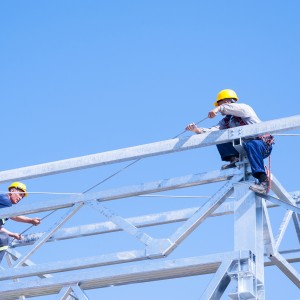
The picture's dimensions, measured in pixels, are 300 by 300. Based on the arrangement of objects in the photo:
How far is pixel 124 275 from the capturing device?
9.88 m

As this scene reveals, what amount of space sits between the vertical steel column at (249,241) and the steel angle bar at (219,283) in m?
0.13

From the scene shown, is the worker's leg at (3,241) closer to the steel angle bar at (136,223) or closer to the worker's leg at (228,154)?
the steel angle bar at (136,223)

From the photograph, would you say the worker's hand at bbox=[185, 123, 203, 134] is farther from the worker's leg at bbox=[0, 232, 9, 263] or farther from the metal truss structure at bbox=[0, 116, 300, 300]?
the worker's leg at bbox=[0, 232, 9, 263]

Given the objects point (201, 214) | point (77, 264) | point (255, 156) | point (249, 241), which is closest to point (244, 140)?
point (255, 156)

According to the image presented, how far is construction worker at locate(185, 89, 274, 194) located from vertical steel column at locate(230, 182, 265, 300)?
0.57ft

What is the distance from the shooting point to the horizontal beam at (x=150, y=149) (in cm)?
967

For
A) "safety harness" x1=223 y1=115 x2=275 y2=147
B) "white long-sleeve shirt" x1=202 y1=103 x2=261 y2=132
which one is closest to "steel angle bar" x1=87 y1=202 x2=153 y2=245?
"white long-sleeve shirt" x1=202 y1=103 x2=261 y2=132

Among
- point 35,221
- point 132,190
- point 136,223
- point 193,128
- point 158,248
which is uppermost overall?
point 35,221

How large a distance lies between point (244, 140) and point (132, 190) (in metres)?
1.57

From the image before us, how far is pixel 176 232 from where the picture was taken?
985cm

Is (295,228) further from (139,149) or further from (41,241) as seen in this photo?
(41,241)

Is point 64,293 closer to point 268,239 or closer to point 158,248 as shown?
point 158,248

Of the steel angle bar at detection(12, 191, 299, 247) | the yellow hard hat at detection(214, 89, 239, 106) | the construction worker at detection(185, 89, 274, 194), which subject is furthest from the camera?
the steel angle bar at detection(12, 191, 299, 247)

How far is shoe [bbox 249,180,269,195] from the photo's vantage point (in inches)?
385
